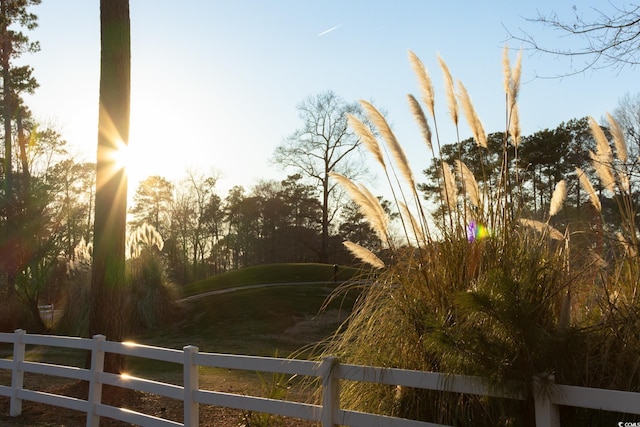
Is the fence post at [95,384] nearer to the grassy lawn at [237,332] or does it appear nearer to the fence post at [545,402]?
the grassy lawn at [237,332]

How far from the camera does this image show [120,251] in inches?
337

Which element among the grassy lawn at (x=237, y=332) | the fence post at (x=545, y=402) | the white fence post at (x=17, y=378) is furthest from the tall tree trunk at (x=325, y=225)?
the fence post at (x=545, y=402)

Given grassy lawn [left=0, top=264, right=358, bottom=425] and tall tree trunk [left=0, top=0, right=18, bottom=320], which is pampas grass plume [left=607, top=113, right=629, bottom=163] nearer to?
grassy lawn [left=0, top=264, right=358, bottom=425]

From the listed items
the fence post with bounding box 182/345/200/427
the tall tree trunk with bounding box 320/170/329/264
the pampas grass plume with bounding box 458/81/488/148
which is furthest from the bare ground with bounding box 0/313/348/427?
the tall tree trunk with bounding box 320/170/329/264

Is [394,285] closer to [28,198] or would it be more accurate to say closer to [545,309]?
[545,309]

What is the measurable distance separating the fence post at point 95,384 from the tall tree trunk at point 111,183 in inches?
73.6

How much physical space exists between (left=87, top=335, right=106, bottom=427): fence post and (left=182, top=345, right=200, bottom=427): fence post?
70.3 inches

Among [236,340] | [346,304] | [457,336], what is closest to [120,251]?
[457,336]

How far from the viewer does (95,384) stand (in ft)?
20.9

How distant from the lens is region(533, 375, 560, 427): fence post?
2.92m

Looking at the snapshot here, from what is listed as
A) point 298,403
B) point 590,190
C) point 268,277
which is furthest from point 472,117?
point 268,277

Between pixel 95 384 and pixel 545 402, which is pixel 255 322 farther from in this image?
pixel 545 402

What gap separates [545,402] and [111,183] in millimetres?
7186

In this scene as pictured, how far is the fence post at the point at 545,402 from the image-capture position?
2.92m
